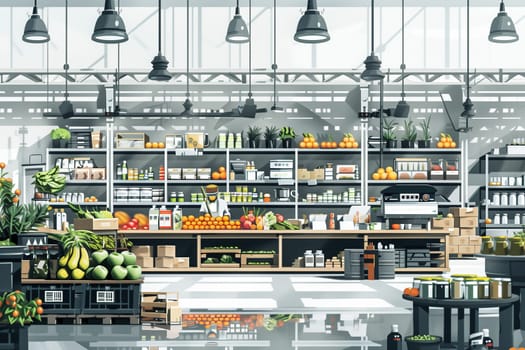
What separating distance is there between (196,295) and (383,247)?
4548mm

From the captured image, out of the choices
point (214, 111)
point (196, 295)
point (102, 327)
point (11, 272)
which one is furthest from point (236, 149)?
point (11, 272)

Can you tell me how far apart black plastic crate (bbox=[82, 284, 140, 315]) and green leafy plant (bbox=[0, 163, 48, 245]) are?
50.0 inches

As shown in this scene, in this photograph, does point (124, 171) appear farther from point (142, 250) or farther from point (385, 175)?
point (385, 175)

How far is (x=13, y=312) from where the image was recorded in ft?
17.6

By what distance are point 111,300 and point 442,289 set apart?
312 cm

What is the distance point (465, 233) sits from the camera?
15.2 metres

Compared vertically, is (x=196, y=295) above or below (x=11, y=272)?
below

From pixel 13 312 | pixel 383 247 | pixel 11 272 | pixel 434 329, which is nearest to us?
pixel 13 312

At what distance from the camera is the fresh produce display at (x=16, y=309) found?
17.5ft

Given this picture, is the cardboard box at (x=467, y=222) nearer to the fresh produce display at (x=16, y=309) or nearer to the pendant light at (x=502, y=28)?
the pendant light at (x=502, y=28)

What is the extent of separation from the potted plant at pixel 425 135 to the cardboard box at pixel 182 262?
5.01m

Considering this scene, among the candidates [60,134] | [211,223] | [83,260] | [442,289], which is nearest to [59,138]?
[60,134]

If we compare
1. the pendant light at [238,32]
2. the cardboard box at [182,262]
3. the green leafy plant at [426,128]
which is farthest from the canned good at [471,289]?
the green leafy plant at [426,128]

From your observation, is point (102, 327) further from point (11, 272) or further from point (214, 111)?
point (214, 111)
